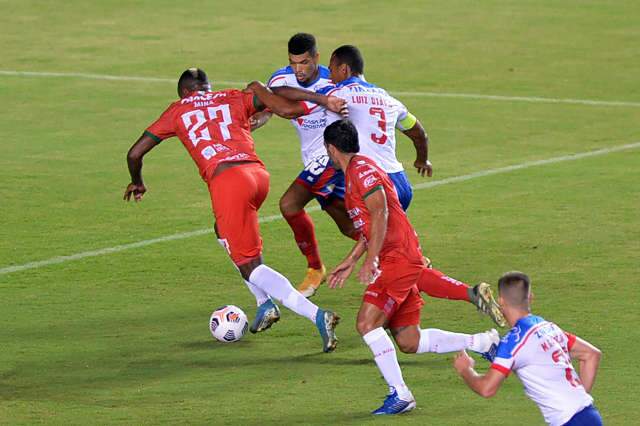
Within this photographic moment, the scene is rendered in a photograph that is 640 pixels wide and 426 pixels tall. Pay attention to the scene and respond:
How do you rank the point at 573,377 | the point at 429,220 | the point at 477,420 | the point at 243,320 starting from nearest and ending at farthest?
1. the point at 573,377
2. the point at 477,420
3. the point at 243,320
4. the point at 429,220

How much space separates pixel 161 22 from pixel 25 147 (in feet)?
39.2

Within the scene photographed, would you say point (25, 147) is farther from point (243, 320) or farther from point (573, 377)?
point (573, 377)

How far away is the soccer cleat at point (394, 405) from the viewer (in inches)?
374

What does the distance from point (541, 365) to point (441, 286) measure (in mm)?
3352

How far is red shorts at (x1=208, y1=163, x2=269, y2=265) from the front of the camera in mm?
11344

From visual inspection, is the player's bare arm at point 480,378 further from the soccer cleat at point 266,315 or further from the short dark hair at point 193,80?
the short dark hair at point 193,80

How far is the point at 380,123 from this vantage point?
11.7 m

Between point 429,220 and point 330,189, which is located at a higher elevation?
point 330,189

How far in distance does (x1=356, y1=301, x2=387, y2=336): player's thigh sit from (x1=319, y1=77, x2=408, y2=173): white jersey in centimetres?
213

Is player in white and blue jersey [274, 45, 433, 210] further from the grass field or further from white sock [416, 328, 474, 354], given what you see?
white sock [416, 328, 474, 354]

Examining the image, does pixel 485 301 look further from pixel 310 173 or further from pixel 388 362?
pixel 310 173

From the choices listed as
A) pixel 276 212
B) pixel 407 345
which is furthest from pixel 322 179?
pixel 276 212

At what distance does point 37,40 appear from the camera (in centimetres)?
3008

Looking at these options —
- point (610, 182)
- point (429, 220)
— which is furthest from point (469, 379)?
point (610, 182)
